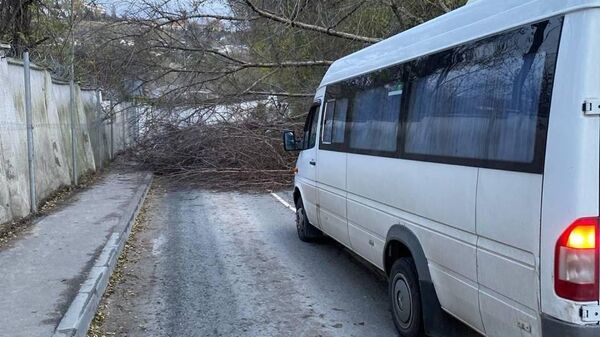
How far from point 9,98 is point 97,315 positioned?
16.4 feet

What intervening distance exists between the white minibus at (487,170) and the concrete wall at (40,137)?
5.50 meters

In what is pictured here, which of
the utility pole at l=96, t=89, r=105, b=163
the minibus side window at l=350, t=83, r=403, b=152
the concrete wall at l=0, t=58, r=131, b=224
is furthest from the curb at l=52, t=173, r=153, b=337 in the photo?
the utility pole at l=96, t=89, r=105, b=163

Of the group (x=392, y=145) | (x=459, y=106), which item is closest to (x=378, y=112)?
(x=392, y=145)

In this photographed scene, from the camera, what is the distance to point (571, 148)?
2916 millimetres

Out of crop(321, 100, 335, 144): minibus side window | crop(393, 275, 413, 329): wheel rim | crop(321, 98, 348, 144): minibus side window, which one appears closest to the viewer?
crop(393, 275, 413, 329): wheel rim

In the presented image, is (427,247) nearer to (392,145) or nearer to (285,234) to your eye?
(392,145)

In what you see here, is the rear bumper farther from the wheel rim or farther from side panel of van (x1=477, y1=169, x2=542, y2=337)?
the wheel rim

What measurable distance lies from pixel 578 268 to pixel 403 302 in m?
2.06

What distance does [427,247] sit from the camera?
14.3 ft

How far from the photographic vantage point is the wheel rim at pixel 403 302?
187 inches

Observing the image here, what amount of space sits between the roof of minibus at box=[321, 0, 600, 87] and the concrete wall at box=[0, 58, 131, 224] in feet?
18.3

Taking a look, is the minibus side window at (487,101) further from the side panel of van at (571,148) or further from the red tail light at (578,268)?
the red tail light at (578,268)

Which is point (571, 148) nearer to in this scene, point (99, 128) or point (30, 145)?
point (30, 145)

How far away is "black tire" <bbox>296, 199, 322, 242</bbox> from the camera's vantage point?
8.48 meters
